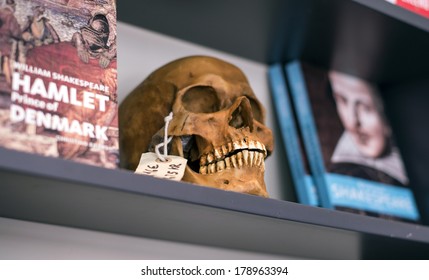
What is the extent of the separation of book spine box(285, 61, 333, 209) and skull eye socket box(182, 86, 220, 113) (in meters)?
0.33

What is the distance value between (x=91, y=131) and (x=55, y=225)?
305 millimetres

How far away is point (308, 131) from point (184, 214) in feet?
1.63

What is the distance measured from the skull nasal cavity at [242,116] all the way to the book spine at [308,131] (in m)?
0.31

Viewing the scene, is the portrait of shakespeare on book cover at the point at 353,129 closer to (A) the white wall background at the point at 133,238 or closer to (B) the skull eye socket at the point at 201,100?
(A) the white wall background at the point at 133,238

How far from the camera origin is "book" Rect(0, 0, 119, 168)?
1158 mm

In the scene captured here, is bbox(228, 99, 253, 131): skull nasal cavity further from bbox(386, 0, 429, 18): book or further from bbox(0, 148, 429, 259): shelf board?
bbox(386, 0, 429, 18): book

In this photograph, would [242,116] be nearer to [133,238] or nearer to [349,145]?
[133,238]

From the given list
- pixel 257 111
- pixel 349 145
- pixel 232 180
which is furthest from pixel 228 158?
pixel 349 145

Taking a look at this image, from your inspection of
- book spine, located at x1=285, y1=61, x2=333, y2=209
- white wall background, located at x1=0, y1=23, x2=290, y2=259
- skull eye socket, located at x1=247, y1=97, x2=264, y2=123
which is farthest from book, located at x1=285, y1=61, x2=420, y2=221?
skull eye socket, located at x1=247, y1=97, x2=264, y2=123

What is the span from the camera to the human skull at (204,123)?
55.0 inches

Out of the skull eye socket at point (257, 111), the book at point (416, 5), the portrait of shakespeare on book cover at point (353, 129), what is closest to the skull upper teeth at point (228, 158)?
the skull eye socket at point (257, 111)

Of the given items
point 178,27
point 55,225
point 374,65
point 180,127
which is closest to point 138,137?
point 180,127
